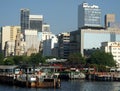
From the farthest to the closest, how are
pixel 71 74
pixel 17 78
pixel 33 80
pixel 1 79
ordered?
pixel 71 74
pixel 1 79
pixel 17 78
pixel 33 80

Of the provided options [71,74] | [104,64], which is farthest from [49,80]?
[104,64]

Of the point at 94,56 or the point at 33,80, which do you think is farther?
the point at 94,56

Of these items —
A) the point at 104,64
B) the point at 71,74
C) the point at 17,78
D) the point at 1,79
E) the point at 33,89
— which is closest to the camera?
the point at 33,89

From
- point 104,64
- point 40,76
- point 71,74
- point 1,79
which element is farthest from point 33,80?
point 104,64

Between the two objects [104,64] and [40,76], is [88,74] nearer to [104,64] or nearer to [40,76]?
[104,64]

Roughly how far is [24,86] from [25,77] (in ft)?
16.8

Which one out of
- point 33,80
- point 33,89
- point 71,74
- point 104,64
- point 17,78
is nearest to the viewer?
point 33,89

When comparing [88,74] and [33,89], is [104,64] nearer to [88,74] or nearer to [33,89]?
[88,74]

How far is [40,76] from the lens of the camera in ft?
340

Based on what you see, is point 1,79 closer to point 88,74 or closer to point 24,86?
point 24,86

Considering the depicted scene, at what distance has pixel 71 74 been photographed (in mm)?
155250

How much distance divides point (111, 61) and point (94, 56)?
7.04m

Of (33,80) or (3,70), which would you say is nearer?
(33,80)

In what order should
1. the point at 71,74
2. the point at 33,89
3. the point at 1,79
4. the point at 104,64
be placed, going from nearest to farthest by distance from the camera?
1. the point at 33,89
2. the point at 1,79
3. the point at 71,74
4. the point at 104,64
